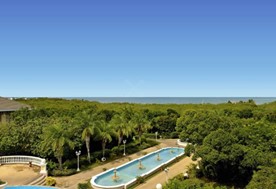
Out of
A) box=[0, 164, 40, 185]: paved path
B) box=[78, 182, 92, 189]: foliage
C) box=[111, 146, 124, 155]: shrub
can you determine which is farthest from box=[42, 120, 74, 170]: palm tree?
box=[111, 146, 124, 155]: shrub

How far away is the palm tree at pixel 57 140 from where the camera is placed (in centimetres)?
2642

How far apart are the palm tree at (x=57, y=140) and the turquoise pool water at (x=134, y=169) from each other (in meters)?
4.02

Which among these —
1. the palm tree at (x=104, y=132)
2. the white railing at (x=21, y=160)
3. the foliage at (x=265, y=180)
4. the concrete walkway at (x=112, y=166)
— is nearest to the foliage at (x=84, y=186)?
the concrete walkway at (x=112, y=166)

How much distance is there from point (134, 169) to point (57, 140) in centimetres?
766

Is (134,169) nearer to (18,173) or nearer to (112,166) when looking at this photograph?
(112,166)

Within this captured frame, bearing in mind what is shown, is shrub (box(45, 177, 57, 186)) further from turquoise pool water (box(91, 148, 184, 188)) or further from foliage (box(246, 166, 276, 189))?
foliage (box(246, 166, 276, 189))

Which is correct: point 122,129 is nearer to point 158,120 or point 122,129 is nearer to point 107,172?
point 107,172

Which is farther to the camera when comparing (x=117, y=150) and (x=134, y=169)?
(x=117, y=150)

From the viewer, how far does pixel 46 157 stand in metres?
28.7

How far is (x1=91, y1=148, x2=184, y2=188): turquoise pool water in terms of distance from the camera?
82.2 feet

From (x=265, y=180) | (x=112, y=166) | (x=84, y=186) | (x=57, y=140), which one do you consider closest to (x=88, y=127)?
(x=57, y=140)

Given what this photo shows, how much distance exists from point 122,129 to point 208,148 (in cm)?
1441

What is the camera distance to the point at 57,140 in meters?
26.5

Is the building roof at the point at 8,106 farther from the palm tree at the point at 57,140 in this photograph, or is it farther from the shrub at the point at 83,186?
the shrub at the point at 83,186
